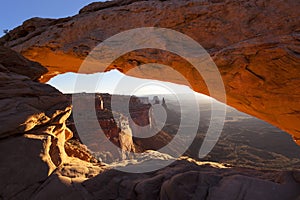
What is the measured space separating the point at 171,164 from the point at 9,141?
453 centimetres

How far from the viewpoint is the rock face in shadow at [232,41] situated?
4898mm

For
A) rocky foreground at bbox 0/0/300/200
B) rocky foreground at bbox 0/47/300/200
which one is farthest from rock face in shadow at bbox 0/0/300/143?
rocky foreground at bbox 0/47/300/200

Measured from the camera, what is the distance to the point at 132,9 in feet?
23.6

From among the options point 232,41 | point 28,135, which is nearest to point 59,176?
point 28,135

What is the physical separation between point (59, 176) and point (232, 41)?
6103 mm

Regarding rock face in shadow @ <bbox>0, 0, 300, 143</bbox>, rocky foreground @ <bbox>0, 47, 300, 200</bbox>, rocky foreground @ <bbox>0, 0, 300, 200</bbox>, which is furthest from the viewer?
rock face in shadow @ <bbox>0, 0, 300, 143</bbox>

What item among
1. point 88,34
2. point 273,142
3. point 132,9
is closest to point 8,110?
point 88,34

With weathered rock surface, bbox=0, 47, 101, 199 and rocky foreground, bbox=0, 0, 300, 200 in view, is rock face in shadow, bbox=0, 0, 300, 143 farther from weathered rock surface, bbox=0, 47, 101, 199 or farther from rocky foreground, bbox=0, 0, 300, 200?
weathered rock surface, bbox=0, 47, 101, 199

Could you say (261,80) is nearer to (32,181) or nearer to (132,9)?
(132,9)

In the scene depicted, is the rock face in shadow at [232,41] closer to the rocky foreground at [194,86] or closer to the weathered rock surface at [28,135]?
the rocky foreground at [194,86]

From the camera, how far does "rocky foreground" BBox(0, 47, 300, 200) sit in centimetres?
353

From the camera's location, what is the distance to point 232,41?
216 inches

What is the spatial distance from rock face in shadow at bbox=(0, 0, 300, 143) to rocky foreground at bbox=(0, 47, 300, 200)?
237cm

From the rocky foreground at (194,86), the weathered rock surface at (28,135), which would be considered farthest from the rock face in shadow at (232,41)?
the weathered rock surface at (28,135)
